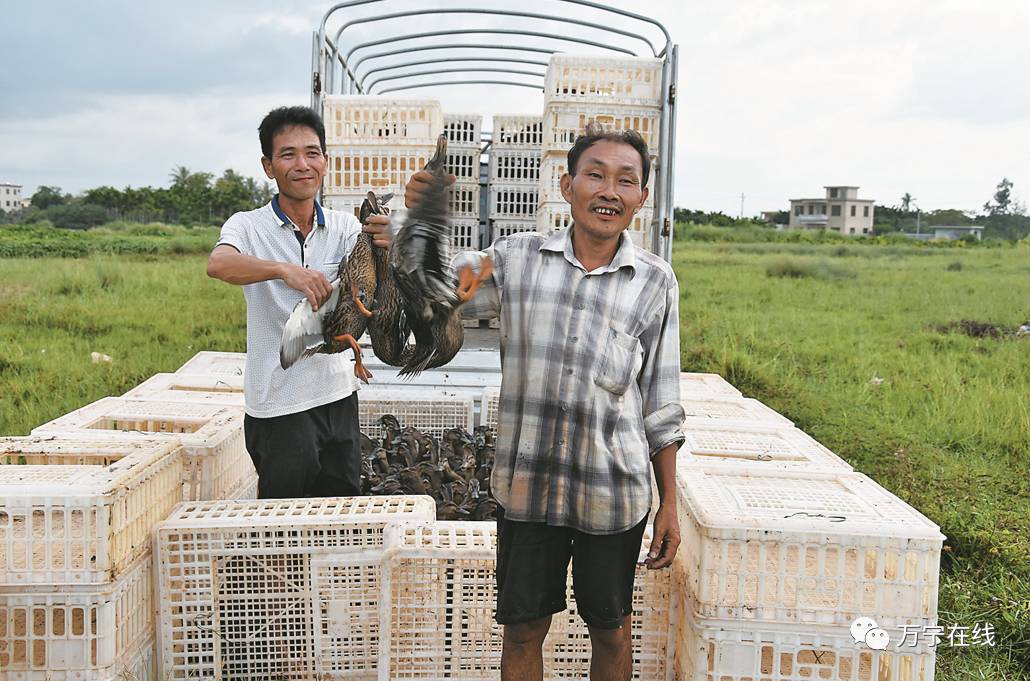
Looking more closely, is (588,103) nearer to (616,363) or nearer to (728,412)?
(728,412)

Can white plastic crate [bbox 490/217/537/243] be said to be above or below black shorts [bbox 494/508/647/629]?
→ above

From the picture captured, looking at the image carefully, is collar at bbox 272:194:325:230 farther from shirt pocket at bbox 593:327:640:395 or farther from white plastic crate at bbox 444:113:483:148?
white plastic crate at bbox 444:113:483:148

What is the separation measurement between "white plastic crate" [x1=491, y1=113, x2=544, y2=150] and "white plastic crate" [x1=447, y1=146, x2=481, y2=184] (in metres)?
0.22

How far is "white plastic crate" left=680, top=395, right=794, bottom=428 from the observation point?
13.9ft

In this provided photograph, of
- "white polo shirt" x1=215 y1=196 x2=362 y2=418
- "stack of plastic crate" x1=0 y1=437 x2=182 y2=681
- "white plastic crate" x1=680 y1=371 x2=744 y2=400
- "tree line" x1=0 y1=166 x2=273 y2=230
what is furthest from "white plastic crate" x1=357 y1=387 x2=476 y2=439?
"tree line" x1=0 y1=166 x2=273 y2=230

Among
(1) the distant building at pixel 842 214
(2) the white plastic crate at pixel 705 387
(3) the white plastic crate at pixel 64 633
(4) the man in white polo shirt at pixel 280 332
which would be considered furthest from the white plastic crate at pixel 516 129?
(1) the distant building at pixel 842 214

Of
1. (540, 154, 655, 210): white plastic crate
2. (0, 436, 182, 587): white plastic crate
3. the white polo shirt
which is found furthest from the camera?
(540, 154, 655, 210): white plastic crate

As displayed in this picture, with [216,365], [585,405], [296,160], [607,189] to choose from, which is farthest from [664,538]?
[216,365]

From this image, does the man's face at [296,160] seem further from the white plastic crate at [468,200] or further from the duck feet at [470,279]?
the white plastic crate at [468,200]

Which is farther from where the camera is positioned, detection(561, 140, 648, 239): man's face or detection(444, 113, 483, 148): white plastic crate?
detection(444, 113, 483, 148): white plastic crate

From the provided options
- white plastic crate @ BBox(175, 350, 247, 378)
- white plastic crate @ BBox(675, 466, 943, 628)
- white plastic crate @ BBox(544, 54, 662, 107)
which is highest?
white plastic crate @ BBox(544, 54, 662, 107)

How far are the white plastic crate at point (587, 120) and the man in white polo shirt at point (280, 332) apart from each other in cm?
266

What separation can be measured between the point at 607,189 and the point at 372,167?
3429 mm

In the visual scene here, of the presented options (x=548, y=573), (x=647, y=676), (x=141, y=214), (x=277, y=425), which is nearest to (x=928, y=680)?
(x=647, y=676)
